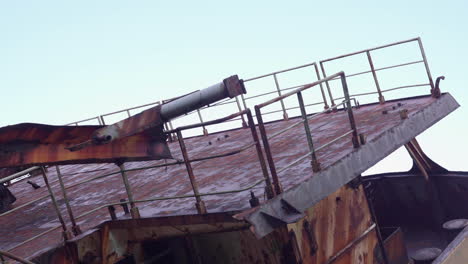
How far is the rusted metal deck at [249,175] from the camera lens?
6.09 m

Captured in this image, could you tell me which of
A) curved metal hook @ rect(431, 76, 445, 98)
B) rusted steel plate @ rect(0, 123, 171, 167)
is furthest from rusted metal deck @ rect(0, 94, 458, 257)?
rusted steel plate @ rect(0, 123, 171, 167)

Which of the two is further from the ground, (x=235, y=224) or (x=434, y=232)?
(x=235, y=224)

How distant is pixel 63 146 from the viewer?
5.14 metres

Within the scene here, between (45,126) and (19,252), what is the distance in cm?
253

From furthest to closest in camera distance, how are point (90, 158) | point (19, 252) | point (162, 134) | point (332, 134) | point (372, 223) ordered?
1. point (332, 134)
2. point (372, 223)
3. point (19, 252)
4. point (162, 134)
5. point (90, 158)

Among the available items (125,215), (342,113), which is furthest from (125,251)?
(342,113)

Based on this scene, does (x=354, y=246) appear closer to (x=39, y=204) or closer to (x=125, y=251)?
(x=125, y=251)

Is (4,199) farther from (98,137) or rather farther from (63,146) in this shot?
(98,137)

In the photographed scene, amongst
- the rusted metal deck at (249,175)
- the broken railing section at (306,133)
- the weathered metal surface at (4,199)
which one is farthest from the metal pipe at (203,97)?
the weathered metal surface at (4,199)

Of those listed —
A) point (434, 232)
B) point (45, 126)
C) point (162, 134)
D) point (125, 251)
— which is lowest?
point (434, 232)

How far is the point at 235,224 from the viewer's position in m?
5.57

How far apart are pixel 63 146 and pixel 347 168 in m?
3.21

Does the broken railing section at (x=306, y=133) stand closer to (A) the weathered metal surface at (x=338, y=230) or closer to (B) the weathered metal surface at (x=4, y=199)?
(A) the weathered metal surface at (x=338, y=230)

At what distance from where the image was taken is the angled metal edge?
213 inches
